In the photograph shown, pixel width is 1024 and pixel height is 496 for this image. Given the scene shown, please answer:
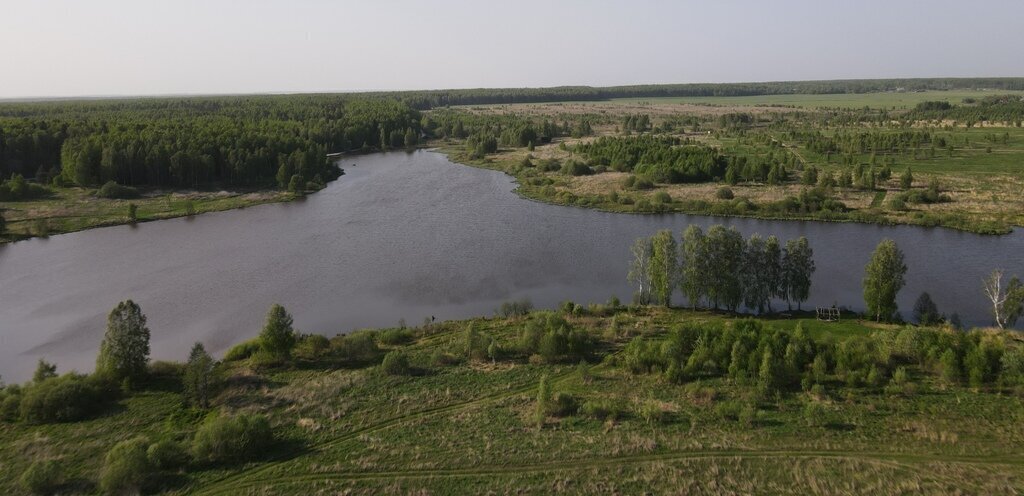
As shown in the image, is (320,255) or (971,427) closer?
(971,427)

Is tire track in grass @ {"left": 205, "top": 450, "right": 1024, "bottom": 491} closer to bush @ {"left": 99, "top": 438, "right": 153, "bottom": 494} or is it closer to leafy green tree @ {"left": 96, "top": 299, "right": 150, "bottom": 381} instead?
bush @ {"left": 99, "top": 438, "right": 153, "bottom": 494}

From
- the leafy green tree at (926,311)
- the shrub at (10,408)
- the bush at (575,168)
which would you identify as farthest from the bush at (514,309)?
the bush at (575,168)

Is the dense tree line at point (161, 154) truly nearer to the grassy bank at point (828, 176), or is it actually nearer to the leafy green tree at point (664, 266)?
the grassy bank at point (828, 176)

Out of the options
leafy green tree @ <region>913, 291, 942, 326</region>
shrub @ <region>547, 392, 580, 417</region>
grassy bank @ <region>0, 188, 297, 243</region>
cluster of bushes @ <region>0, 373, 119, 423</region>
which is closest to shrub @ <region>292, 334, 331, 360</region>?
cluster of bushes @ <region>0, 373, 119, 423</region>

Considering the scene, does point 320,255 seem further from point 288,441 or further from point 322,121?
point 322,121

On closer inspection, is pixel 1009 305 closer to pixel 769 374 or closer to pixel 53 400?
pixel 769 374

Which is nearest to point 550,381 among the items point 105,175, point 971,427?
point 971,427
